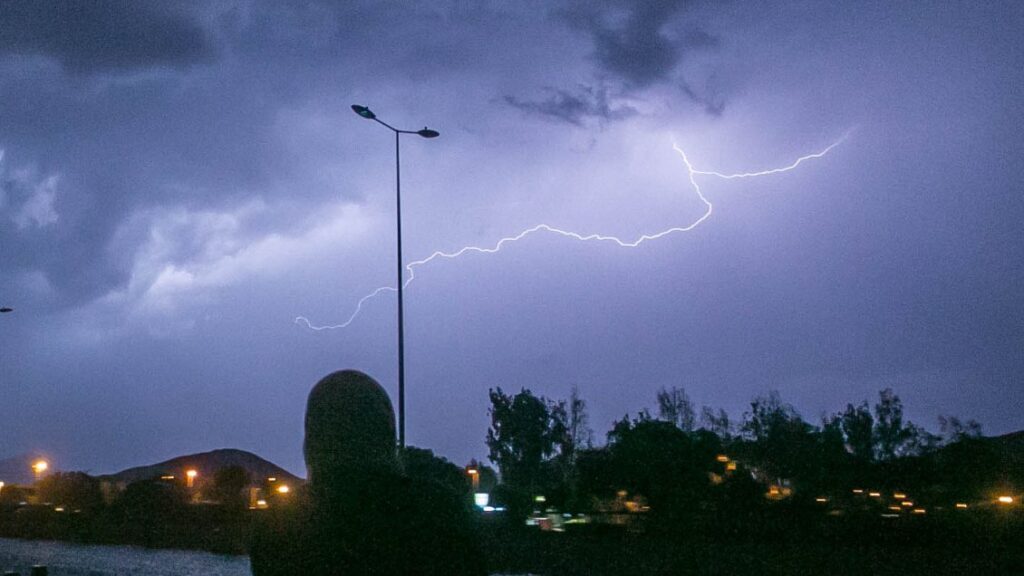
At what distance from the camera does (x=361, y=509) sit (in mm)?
2303

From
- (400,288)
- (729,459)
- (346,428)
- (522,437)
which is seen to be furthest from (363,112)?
(522,437)

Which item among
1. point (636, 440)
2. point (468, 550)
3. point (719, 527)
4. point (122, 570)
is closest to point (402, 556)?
point (468, 550)

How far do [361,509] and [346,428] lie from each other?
0.21 meters

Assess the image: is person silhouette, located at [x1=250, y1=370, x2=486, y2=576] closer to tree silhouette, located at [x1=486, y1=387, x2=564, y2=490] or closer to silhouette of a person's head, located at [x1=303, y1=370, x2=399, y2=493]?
silhouette of a person's head, located at [x1=303, y1=370, x2=399, y2=493]

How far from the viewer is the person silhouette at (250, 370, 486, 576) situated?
230 cm

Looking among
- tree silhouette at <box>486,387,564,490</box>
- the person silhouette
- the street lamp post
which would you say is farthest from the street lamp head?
tree silhouette at <box>486,387,564,490</box>

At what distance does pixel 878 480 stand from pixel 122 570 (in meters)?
36.0

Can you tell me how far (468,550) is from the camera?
7.77ft

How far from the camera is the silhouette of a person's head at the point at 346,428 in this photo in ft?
7.63

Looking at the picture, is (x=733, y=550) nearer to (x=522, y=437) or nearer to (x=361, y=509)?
(x=361, y=509)

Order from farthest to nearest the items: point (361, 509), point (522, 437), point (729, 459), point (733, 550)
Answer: point (522, 437)
point (729, 459)
point (733, 550)
point (361, 509)

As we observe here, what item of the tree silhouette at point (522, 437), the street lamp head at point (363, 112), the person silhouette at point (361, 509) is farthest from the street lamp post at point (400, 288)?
the tree silhouette at point (522, 437)

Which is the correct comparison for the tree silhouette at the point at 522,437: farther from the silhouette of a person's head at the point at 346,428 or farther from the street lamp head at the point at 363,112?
the silhouette of a person's head at the point at 346,428

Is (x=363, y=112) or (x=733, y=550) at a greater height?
(x=363, y=112)
